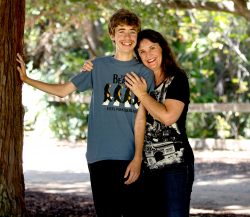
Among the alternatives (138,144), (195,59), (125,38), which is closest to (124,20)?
(125,38)

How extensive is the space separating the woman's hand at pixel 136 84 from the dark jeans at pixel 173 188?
20.8 inches

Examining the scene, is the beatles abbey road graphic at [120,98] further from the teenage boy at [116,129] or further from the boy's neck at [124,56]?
the boy's neck at [124,56]

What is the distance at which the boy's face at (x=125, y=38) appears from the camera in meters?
4.18

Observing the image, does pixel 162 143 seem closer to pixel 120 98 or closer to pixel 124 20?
pixel 120 98

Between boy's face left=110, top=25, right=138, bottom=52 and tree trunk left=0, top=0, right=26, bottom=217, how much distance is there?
114cm

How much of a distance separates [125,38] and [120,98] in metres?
0.42

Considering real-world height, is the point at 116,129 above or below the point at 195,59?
below

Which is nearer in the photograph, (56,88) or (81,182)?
(56,88)

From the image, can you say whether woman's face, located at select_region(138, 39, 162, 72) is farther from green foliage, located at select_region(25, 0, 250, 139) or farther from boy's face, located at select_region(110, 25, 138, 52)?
green foliage, located at select_region(25, 0, 250, 139)

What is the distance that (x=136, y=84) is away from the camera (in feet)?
13.2

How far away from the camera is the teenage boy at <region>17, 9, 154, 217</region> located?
13.4 ft

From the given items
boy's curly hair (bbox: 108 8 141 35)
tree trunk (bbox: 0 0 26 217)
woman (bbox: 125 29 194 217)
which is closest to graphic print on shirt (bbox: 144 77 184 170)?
woman (bbox: 125 29 194 217)

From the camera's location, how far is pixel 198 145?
51.5ft

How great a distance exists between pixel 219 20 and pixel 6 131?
9440 millimetres
